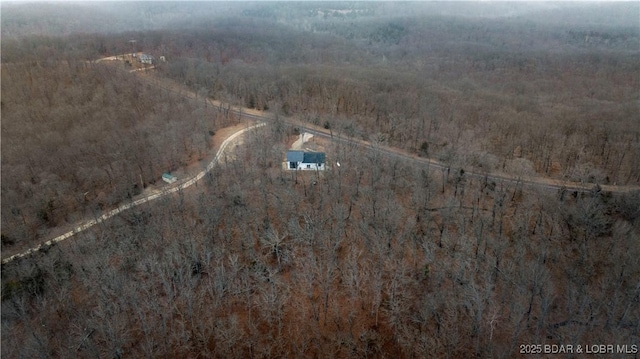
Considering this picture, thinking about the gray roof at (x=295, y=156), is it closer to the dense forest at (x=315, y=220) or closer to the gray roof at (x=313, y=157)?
the gray roof at (x=313, y=157)

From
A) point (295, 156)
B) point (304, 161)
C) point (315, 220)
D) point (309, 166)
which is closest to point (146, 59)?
point (295, 156)

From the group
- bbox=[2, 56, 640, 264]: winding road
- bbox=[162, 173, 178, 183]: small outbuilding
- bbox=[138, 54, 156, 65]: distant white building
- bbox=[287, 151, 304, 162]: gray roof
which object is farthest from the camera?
bbox=[138, 54, 156, 65]: distant white building

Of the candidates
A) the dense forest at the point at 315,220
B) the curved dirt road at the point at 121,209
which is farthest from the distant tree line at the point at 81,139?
the curved dirt road at the point at 121,209

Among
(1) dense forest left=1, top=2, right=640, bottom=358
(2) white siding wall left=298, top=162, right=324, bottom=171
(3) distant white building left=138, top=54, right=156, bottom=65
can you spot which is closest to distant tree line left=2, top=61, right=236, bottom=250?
(1) dense forest left=1, top=2, right=640, bottom=358

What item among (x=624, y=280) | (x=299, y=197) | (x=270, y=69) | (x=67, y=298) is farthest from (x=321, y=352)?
(x=270, y=69)

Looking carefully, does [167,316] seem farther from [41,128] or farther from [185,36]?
[185,36]

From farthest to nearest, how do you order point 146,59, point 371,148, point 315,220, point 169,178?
point 146,59, point 371,148, point 169,178, point 315,220

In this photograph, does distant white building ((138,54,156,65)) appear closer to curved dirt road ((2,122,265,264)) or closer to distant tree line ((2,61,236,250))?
distant tree line ((2,61,236,250))

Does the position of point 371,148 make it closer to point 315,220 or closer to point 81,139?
point 315,220
